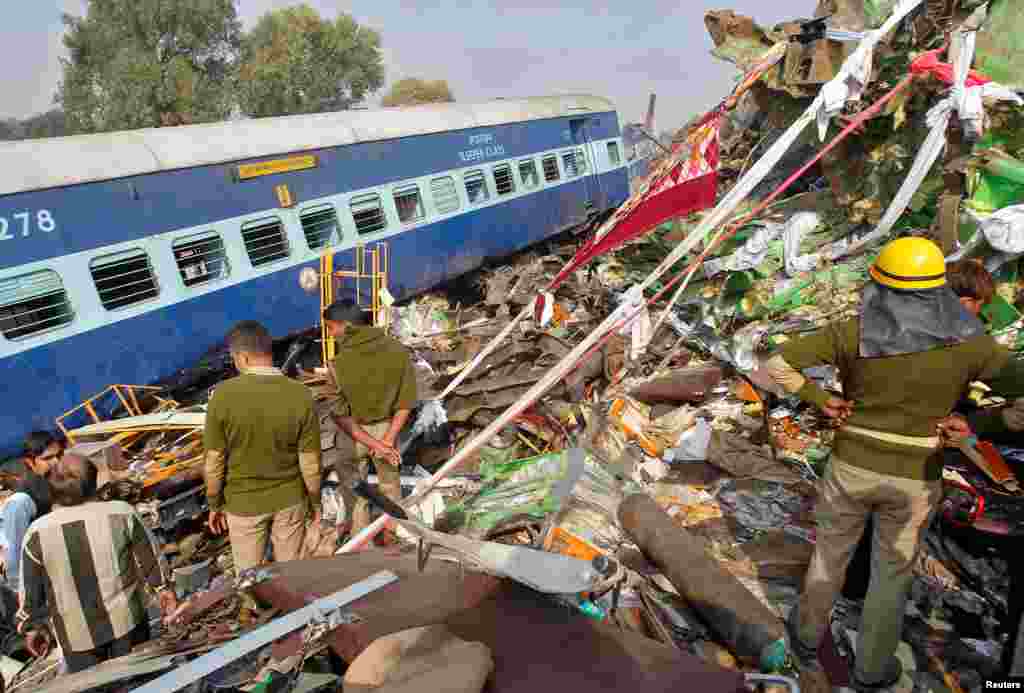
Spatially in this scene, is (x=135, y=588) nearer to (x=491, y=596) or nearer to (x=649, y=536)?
(x=491, y=596)

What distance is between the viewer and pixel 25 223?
6.22 m

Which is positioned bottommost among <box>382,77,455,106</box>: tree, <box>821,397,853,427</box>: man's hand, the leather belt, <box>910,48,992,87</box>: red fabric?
the leather belt

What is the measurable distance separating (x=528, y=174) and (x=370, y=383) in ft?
32.5

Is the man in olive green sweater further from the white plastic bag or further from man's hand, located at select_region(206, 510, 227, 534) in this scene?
the white plastic bag

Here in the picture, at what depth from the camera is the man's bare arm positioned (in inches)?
143

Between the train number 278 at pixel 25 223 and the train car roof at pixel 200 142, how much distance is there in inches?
9.6

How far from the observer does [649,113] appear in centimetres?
2223

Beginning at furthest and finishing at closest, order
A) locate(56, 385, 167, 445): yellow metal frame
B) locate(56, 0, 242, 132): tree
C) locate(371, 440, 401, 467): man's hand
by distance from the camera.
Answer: locate(56, 0, 242, 132): tree
locate(56, 385, 167, 445): yellow metal frame
locate(371, 440, 401, 467): man's hand

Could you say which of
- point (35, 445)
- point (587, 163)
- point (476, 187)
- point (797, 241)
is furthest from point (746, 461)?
point (587, 163)

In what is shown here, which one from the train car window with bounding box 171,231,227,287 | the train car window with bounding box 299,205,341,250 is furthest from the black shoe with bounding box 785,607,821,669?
the train car window with bounding box 299,205,341,250

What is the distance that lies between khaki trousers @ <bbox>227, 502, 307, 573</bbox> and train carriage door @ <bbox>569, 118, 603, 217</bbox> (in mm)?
12875

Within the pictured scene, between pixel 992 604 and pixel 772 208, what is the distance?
5.15 m

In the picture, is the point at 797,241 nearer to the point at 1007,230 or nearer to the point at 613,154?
the point at 1007,230

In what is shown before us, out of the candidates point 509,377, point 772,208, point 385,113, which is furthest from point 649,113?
point 509,377
